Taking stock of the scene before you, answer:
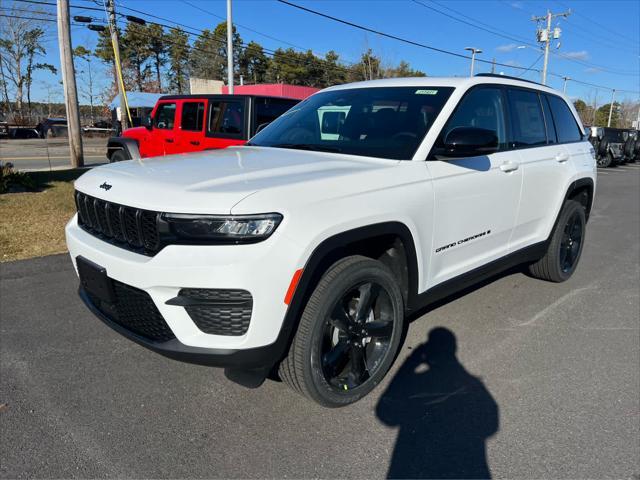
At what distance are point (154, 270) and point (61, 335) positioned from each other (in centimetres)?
191

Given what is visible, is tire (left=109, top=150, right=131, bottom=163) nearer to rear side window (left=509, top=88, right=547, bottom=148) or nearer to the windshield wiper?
the windshield wiper

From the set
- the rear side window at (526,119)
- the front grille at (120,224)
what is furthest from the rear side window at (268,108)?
the front grille at (120,224)

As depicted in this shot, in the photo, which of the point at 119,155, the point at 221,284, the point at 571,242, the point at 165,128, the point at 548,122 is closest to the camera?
the point at 221,284

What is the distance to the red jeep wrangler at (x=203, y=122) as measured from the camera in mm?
8289

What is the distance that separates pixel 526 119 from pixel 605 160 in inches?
917

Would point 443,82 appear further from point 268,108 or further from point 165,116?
point 165,116

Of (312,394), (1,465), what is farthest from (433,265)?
(1,465)

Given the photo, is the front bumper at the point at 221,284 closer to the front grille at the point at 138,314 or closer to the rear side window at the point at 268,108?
the front grille at the point at 138,314

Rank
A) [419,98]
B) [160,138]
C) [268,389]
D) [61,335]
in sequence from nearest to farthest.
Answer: [268,389], [419,98], [61,335], [160,138]

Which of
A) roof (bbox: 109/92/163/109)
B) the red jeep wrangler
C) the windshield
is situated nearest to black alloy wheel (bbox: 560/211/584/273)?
the windshield

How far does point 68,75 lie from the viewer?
14039 mm

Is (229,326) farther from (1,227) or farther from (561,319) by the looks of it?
(1,227)

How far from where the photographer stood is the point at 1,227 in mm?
6742

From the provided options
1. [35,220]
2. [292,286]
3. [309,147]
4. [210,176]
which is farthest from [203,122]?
[292,286]
